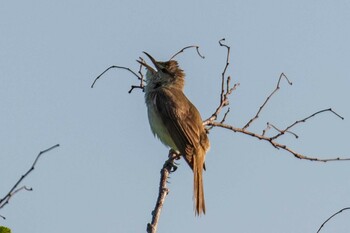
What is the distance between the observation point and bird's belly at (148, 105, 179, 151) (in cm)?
842

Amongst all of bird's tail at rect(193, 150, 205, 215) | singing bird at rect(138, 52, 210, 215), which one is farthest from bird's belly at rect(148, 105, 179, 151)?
bird's tail at rect(193, 150, 205, 215)

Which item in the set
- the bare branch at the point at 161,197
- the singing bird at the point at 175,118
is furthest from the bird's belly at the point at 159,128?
the bare branch at the point at 161,197

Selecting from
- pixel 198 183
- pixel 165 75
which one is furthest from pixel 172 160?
pixel 165 75

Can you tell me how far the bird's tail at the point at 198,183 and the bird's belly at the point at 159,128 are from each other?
32cm

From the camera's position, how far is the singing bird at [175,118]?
8.08m

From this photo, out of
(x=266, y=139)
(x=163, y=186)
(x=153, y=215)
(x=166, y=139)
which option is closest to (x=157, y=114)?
(x=166, y=139)

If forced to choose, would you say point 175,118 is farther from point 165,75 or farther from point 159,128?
point 165,75

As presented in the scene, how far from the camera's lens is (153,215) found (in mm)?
4863

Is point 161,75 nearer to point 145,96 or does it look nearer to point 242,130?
point 145,96

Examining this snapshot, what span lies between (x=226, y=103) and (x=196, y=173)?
94 cm

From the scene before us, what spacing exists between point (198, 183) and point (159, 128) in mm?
1153

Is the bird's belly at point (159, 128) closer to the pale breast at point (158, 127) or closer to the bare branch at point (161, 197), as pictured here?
the pale breast at point (158, 127)

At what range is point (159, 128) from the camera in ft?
28.1

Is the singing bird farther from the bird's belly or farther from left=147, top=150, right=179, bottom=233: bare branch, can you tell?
left=147, top=150, right=179, bottom=233: bare branch
